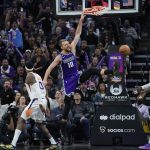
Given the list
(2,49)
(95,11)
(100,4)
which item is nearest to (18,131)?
(95,11)

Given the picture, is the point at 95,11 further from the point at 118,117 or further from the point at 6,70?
the point at 6,70

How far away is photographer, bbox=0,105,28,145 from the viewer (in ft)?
59.7

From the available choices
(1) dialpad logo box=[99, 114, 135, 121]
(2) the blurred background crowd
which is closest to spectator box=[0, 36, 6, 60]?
(2) the blurred background crowd

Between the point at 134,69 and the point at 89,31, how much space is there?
6.25ft

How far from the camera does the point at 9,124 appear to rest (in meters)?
18.7

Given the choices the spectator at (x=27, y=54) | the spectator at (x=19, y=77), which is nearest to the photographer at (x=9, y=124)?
the spectator at (x=19, y=77)

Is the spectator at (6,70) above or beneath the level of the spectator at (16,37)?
beneath

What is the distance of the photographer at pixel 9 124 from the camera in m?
18.2

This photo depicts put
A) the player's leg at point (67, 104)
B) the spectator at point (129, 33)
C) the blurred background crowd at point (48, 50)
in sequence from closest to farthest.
→ the player's leg at point (67, 104)
the blurred background crowd at point (48, 50)
the spectator at point (129, 33)

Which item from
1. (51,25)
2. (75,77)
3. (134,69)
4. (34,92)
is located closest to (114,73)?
(75,77)

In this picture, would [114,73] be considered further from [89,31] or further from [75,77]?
[89,31]

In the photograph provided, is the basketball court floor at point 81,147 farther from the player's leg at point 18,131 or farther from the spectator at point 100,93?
the spectator at point 100,93

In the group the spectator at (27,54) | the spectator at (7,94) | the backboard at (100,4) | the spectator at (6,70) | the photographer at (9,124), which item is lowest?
the photographer at (9,124)

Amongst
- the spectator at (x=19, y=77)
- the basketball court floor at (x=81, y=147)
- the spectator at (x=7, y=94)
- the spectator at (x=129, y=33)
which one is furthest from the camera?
the spectator at (x=129, y=33)
